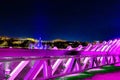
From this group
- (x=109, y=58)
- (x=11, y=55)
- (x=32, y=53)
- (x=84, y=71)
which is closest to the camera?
(x=11, y=55)

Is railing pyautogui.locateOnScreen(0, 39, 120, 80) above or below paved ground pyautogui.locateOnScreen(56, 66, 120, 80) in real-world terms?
above

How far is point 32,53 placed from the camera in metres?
9.66

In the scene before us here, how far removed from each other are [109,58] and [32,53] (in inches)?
397

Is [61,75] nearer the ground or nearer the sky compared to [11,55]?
nearer the ground

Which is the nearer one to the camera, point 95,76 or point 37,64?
point 37,64

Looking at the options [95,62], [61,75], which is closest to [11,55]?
[61,75]

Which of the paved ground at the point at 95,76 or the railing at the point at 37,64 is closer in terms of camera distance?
the railing at the point at 37,64

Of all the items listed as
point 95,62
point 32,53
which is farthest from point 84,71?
point 32,53

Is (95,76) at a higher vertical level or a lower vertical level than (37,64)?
lower

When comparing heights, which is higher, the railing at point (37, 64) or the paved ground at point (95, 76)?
the railing at point (37, 64)

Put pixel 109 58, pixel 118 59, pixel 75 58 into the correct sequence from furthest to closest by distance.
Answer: pixel 118 59, pixel 109 58, pixel 75 58

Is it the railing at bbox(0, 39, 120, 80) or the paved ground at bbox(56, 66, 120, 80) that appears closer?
the railing at bbox(0, 39, 120, 80)

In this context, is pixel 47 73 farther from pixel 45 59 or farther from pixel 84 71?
pixel 84 71

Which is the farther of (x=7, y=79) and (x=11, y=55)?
(x=11, y=55)
